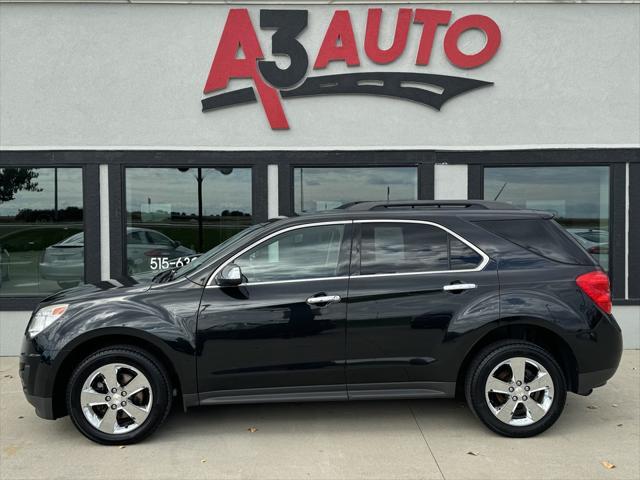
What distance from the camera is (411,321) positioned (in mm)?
4738

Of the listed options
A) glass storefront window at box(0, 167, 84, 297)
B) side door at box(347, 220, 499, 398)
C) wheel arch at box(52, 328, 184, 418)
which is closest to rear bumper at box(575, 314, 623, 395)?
side door at box(347, 220, 499, 398)

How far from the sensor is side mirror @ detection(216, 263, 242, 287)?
455 cm

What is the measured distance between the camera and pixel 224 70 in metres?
7.92

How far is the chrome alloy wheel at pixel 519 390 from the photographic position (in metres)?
4.75

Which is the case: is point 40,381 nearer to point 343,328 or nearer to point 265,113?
point 343,328

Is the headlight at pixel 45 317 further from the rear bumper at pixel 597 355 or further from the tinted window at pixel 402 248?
the rear bumper at pixel 597 355

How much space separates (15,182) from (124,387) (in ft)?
14.9

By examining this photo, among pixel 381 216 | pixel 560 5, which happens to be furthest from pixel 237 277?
pixel 560 5

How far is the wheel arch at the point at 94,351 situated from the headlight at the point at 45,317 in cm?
31

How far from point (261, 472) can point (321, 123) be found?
16.3 feet

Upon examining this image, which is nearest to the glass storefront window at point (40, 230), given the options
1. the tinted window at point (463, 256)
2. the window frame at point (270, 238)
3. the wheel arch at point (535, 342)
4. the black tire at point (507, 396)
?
the window frame at point (270, 238)

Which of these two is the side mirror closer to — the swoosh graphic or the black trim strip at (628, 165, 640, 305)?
the swoosh graphic

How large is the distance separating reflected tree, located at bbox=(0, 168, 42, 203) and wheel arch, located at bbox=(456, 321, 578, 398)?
19.6ft

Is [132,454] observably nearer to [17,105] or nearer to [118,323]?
[118,323]
